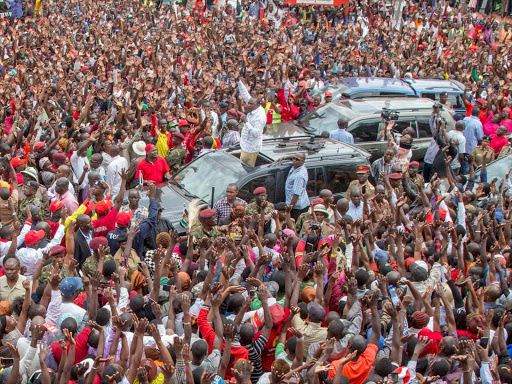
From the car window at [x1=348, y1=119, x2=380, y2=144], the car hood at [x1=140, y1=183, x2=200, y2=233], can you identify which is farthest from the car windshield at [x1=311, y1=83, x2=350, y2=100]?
the car hood at [x1=140, y1=183, x2=200, y2=233]

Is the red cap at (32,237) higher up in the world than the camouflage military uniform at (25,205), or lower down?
higher up

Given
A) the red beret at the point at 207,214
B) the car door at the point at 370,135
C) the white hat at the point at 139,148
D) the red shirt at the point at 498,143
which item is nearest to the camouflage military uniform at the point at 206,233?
the red beret at the point at 207,214

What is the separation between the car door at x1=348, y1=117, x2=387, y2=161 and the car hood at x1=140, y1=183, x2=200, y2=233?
3668mm

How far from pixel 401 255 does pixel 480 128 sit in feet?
20.1

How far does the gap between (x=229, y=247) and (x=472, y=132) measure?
7142 millimetres

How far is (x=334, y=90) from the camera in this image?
14.9m

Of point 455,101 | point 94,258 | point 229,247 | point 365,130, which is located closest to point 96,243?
point 94,258

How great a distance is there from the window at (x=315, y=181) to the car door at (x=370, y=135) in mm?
2264

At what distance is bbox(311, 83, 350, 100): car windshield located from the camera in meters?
14.7

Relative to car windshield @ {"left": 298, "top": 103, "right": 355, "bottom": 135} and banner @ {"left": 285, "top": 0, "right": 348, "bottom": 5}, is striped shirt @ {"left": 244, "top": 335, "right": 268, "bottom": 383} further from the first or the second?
banner @ {"left": 285, "top": 0, "right": 348, "bottom": 5}

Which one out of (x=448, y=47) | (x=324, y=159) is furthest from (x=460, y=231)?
(x=448, y=47)

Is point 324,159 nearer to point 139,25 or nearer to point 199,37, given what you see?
point 199,37

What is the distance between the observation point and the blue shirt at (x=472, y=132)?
1305cm

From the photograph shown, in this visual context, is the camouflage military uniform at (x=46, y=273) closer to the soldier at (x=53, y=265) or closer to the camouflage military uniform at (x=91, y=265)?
the soldier at (x=53, y=265)
